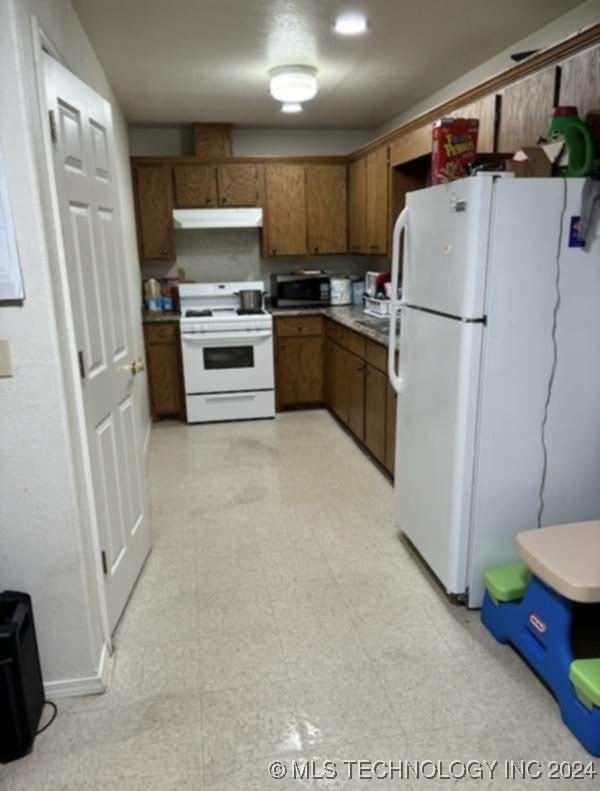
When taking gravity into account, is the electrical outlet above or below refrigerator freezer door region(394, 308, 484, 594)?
above

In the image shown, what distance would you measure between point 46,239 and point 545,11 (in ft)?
8.09

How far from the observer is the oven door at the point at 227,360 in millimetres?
4598

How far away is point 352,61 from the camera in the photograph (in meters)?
3.21

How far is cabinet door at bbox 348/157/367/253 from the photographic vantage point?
4.66 m

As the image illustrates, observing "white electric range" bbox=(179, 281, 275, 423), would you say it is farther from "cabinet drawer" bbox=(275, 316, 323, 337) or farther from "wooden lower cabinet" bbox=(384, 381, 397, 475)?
"wooden lower cabinet" bbox=(384, 381, 397, 475)

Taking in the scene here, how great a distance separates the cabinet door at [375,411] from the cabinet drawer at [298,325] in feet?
4.11

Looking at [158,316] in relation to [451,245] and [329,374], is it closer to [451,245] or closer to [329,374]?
[329,374]

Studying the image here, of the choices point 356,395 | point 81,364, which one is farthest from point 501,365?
point 356,395

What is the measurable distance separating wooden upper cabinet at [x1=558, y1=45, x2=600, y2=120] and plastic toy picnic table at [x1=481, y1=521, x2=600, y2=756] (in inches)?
62.7

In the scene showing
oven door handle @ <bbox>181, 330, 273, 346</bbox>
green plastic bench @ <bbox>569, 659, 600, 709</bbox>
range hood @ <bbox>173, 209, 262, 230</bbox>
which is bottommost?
green plastic bench @ <bbox>569, 659, 600, 709</bbox>

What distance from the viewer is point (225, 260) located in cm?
530

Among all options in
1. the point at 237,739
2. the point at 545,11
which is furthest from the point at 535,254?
the point at 237,739

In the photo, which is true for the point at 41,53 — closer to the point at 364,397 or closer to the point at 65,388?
the point at 65,388

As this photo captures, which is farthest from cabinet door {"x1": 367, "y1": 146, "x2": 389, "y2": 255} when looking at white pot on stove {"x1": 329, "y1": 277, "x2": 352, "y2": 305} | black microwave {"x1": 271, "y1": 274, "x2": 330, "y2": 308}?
black microwave {"x1": 271, "y1": 274, "x2": 330, "y2": 308}
